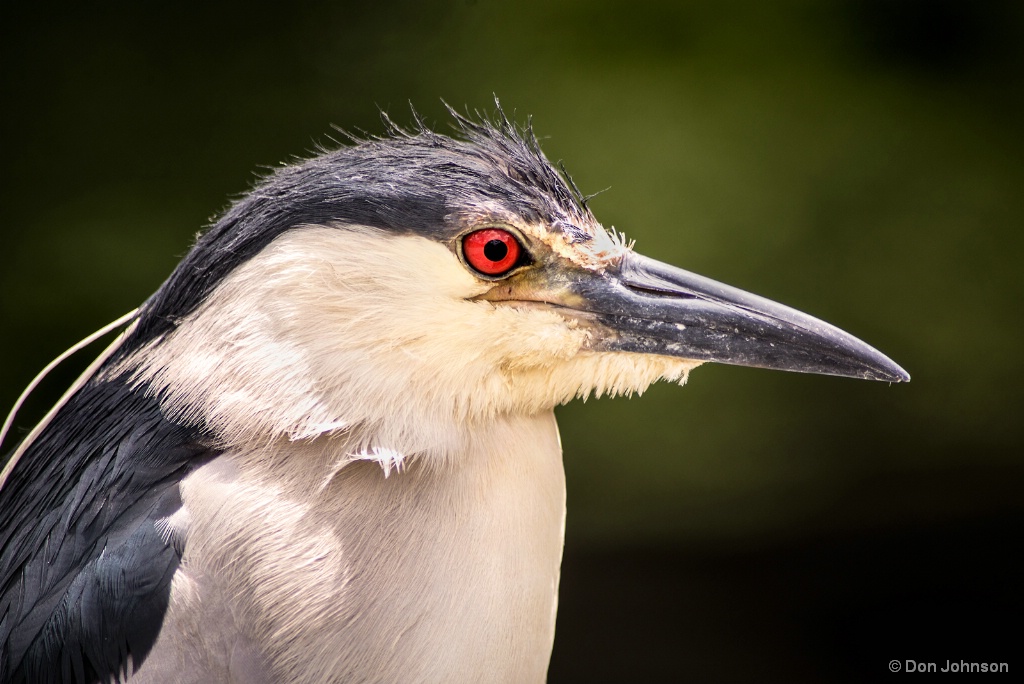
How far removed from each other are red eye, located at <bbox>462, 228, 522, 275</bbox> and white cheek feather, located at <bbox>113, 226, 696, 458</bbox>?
21 millimetres

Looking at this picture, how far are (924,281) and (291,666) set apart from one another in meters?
2.18

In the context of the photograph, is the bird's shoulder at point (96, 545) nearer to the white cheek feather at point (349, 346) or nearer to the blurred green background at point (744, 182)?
the white cheek feather at point (349, 346)

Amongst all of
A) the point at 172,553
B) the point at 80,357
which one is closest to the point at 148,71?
the point at 80,357

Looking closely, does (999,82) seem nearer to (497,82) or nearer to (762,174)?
(762,174)

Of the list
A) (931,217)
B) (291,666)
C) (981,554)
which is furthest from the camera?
(981,554)

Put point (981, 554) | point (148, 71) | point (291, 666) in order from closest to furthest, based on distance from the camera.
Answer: point (291, 666) → point (148, 71) → point (981, 554)

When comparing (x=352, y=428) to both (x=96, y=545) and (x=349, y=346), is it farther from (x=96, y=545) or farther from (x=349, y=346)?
(x=96, y=545)

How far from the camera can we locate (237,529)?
128cm

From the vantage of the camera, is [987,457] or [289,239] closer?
[289,239]

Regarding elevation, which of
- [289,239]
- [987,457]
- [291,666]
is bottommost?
[291,666]

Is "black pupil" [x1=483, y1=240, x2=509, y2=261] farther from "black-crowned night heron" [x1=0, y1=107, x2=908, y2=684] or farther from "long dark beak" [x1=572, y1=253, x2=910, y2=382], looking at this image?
"long dark beak" [x1=572, y1=253, x2=910, y2=382]

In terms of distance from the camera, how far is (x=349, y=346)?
4.37 ft

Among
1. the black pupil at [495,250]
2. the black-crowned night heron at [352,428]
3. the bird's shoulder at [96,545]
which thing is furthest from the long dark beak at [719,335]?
the bird's shoulder at [96,545]

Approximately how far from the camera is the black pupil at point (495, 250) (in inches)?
53.5
